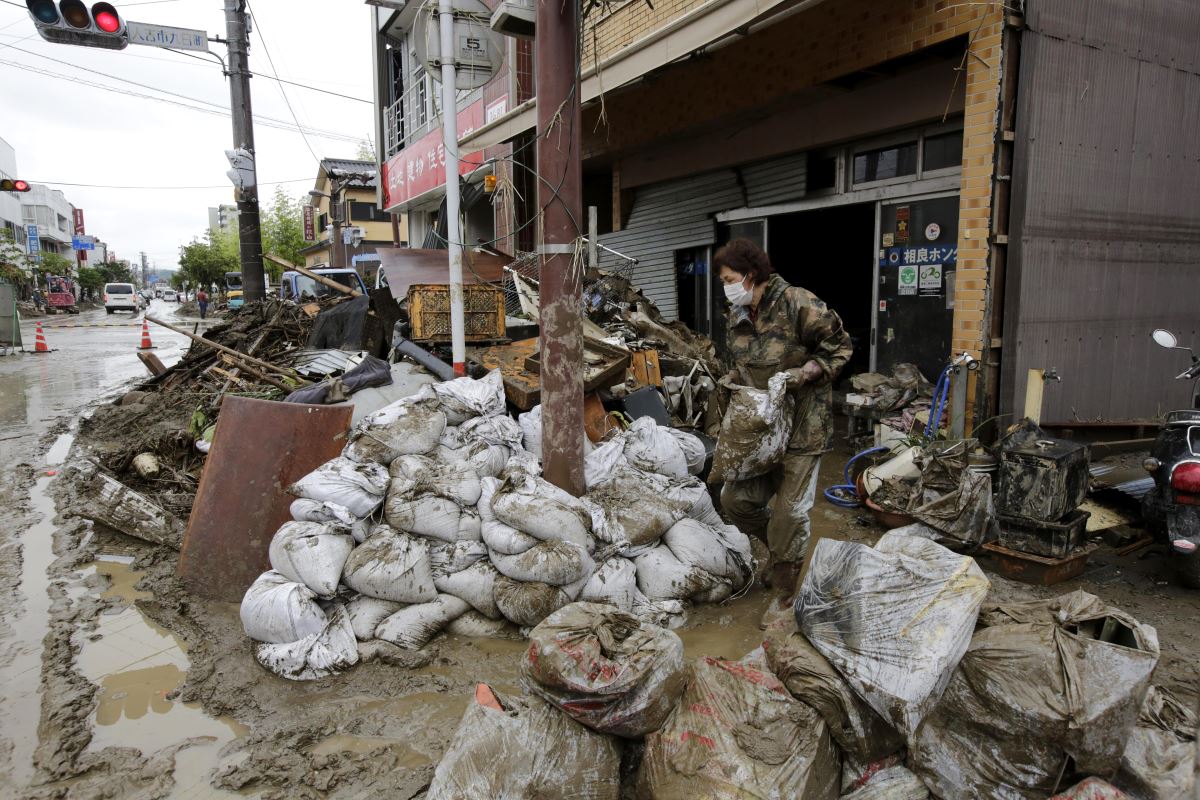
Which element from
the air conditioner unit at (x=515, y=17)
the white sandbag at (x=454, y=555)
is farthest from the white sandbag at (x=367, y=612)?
the air conditioner unit at (x=515, y=17)

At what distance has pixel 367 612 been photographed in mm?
3037

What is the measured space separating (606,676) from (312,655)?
4.77ft

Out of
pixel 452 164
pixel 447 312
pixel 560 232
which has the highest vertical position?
pixel 452 164

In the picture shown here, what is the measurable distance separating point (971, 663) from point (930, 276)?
4.70 metres

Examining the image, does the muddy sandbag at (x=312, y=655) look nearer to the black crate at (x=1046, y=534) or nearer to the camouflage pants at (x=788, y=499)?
the camouflage pants at (x=788, y=499)

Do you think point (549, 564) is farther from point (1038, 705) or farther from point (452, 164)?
point (452, 164)

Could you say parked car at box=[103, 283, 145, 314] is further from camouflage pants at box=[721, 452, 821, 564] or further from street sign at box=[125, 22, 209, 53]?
camouflage pants at box=[721, 452, 821, 564]

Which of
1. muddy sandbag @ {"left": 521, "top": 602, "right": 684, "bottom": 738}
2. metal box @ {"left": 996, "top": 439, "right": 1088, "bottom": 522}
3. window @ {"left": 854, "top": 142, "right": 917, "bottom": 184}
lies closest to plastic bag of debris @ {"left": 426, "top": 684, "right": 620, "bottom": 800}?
muddy sandbag @ {"left": 521, "top": 602, "right": 684, "bottom": 738}

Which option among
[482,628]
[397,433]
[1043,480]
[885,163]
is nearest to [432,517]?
[482,628]

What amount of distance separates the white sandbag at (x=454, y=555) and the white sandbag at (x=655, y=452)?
1028mm

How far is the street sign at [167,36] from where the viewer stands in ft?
30.0

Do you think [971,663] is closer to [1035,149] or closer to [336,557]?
[336,557]

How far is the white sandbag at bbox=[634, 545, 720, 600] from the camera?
325 cm

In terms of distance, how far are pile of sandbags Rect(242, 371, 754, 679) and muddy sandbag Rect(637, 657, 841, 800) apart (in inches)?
43.4
